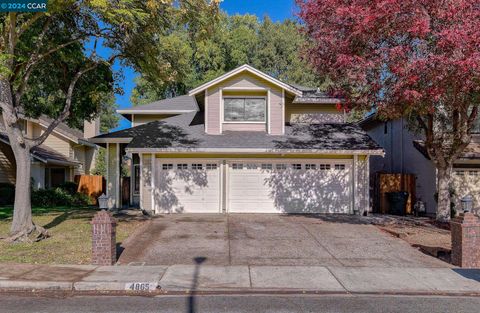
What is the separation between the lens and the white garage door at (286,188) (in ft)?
54.6

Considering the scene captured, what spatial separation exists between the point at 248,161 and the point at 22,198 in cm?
826

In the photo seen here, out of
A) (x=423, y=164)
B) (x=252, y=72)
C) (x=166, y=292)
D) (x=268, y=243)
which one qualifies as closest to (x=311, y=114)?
(x=252, y=72)

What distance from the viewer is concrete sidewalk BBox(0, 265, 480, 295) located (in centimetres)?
757

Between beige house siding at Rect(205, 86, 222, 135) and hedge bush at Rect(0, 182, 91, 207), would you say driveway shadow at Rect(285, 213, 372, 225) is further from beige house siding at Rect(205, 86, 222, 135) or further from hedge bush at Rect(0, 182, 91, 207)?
hedge bush at Rect(0, 182, 91, 207)

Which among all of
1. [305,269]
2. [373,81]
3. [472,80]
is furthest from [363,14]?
[305,269]

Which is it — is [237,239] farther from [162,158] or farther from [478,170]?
[478,170]

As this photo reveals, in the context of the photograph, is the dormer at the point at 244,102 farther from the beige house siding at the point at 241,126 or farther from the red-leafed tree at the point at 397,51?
the red-leafed tree at the point at 397,51

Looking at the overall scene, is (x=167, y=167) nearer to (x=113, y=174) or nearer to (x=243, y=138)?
(x=243, y=138)

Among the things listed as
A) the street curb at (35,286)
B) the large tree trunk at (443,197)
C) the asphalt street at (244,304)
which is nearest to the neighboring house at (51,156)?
the street curb at (35,286)

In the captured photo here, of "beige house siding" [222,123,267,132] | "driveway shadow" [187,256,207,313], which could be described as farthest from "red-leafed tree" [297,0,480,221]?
"driveway shadow" [187,256,207,313]

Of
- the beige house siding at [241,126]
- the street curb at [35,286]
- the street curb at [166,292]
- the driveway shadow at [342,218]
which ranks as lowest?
the street curb at [166,292]

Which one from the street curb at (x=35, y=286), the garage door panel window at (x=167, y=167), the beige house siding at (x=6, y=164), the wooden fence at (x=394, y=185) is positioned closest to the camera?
the street curb at (x=35, y=286)

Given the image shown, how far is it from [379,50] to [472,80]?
8.18ft

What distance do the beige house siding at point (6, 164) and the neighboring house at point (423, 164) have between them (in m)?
19.3
